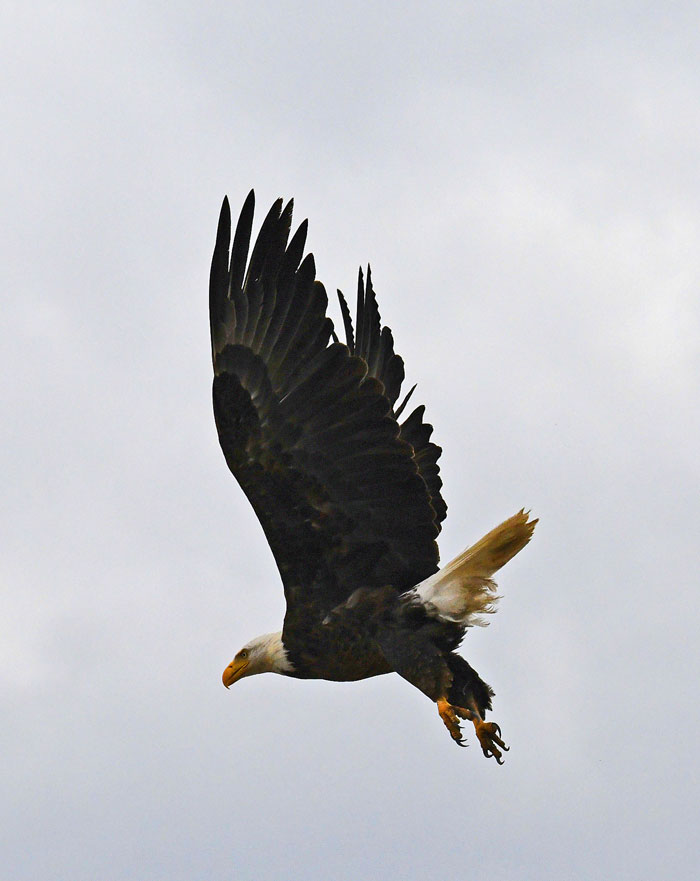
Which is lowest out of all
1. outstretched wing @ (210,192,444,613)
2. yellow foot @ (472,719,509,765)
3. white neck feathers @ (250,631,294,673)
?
yellow foot @ (472,719,509,765)

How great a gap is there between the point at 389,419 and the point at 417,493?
54cm

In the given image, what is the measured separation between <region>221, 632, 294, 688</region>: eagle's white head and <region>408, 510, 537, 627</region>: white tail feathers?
1200 millimetres

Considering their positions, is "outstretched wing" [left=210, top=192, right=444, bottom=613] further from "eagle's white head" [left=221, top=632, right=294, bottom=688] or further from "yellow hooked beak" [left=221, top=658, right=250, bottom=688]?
"yellow hooked beak" [left=221, top=658, right=250, bottom=688]

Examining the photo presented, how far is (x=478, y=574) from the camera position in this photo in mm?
10633

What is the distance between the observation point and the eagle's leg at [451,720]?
1034cm

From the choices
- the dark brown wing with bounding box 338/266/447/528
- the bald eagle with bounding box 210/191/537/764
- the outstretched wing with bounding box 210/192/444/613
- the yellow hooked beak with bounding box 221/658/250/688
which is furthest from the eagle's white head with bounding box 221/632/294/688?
the dark brown wing with bounding box 338/266/447/528

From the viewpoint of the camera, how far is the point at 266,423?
10539 millimetres

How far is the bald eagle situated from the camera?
1052cm

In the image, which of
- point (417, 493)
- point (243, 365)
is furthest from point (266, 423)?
point (417, 493)

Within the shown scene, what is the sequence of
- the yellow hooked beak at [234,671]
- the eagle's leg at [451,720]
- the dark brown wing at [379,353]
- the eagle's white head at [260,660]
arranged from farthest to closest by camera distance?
the dark brown wing at [379,353] → the yellow hooked beak at [234,671] → the eagle's white head at [260,660] → the eagle's leg at [451,720]

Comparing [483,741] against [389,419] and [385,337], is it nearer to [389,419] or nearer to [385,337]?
[389,419]

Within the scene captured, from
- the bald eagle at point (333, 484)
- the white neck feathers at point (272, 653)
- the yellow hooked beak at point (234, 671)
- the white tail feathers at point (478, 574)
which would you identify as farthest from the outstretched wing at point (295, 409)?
the yellow hooked beak at point (234, 671)

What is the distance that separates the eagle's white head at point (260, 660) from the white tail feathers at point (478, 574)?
120cm

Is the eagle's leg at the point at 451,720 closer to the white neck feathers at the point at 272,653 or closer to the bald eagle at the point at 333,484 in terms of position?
the bald eagle at the point at 333,484
